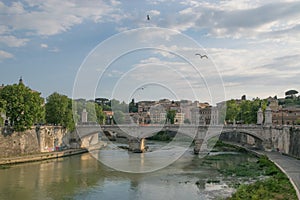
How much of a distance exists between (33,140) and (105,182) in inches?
452

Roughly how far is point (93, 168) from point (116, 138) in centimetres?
2858

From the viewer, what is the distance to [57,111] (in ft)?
109

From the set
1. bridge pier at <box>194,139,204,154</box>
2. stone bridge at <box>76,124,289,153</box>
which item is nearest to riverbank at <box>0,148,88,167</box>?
stone bridge at <box>76,124,289,153</box>

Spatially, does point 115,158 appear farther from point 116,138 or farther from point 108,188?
point 116,138

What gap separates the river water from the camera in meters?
16.2

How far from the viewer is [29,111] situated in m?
26.7

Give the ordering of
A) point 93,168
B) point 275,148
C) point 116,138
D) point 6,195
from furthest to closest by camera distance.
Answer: point 116,138
point 275,148
point 93,168
point 6,195

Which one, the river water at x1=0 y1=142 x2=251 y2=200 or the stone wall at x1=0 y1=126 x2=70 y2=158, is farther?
the stone wall at x1=0 y1=126 x2=70 y2=158

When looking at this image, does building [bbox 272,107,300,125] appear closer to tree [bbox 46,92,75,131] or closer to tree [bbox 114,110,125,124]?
tree [bbox 114,110,125,124]

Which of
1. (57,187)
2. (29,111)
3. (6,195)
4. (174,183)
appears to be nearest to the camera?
(6,195)

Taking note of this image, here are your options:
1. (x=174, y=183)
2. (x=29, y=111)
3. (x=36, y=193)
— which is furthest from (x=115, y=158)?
(x=36, y=193)

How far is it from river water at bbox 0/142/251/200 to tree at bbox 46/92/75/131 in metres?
7.97

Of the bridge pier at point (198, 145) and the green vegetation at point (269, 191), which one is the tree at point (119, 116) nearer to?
the bridge pier at point (198, 145)

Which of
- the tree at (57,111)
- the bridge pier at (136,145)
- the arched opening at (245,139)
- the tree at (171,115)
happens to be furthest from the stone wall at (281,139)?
the tree at (171,115)
